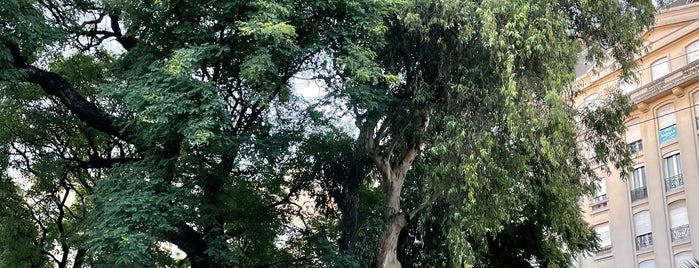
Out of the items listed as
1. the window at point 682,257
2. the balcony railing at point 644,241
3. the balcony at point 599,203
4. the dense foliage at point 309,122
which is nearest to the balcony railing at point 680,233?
the window at point 682,257

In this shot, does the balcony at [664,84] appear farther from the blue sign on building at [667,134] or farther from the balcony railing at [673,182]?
the balcony railing at [673,182]

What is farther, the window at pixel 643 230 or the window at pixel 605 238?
the window at pixel 605 238

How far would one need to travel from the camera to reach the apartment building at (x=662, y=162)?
28406 mm

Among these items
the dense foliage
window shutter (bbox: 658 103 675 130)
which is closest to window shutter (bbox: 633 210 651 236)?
window shutter (bbox: 658 103 675 130)

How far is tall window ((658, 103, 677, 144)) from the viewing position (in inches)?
1172

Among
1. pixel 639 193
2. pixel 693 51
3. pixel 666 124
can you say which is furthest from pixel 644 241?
pixel 693 51

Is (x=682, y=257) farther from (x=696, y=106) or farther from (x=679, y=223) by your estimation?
(x=696, y=106)

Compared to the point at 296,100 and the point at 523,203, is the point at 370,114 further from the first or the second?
the point at 523,203

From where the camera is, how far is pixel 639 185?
31172 mm

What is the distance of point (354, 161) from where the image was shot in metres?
16.2

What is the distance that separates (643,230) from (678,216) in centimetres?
204

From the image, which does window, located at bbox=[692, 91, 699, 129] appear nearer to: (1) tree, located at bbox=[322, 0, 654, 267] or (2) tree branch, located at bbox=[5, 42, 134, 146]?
(1) tree, located at bbox=[322, 0, 654, 267]

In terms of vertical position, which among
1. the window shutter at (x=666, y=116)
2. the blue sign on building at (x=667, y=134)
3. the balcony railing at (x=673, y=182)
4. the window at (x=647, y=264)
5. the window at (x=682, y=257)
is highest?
the window shutter at (x=666, y=116)

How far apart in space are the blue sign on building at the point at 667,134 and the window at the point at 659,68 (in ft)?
7.20
